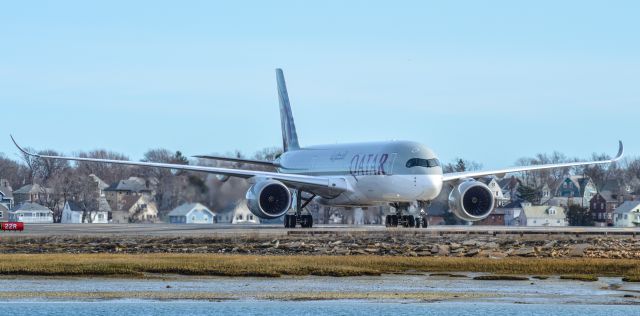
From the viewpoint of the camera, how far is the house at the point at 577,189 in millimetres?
160788

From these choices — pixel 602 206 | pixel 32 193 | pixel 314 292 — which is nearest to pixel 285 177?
pixel 314 292

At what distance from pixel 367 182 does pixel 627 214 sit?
6375cm

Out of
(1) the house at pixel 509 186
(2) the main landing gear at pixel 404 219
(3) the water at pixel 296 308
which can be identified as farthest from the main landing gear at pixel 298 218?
(1) the house at pixel 509 186

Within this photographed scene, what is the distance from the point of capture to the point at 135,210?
12950 centimetres

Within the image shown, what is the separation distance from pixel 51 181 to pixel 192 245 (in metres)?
87.6

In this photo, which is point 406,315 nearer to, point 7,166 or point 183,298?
Answer: point 183,298

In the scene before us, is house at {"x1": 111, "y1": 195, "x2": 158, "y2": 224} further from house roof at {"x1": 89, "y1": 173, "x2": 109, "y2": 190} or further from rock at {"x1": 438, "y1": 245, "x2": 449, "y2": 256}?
rock at {"x1": 438, "y1": 245, "x2": 449, "y2": 256}

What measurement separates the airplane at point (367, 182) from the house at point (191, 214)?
15.2m

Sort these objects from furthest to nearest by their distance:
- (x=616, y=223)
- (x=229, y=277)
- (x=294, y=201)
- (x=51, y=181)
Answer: (x=51, y=181), (x=616, y=223), (x=294, y=201), (x=229, y=277)

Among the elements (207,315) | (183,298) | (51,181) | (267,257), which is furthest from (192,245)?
(51,181)

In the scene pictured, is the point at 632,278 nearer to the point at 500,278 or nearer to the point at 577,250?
the point at 500,278

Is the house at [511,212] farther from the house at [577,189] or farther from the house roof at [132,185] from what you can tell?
the house roof at [132,185]

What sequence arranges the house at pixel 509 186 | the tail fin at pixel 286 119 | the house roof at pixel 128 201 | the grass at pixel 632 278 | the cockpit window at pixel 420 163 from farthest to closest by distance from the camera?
the house at pixel 509 186
the house roof at pixel 128 201
the tail fin at pixel 286 119
the cockpit window at pixel 420 163
the grass at pixel 632 278

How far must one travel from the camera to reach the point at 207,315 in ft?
114
